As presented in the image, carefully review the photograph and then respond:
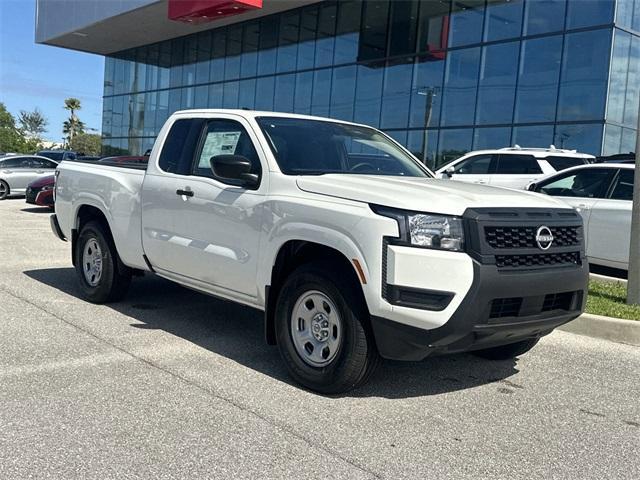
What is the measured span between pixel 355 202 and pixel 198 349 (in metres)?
2.01

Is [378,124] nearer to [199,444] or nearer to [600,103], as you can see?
[600,103]

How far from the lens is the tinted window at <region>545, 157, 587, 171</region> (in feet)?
44.3

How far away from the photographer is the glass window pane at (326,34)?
24.5 metres

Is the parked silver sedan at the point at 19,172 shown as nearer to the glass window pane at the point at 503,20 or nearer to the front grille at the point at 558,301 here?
the glass window pane at the point at 503,20

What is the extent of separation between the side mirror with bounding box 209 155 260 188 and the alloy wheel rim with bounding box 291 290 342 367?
1.00 m

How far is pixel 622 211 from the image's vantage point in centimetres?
873

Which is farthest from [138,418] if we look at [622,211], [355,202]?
[622,211]

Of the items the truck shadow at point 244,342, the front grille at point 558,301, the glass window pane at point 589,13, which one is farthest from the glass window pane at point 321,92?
the front grille at point 558,301

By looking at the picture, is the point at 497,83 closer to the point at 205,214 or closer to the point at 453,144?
the point at 453,144

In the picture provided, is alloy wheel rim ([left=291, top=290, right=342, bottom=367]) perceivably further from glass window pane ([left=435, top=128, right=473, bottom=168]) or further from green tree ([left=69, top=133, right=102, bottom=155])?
green tree ([left=69, top=133, right=102, bottom=155])

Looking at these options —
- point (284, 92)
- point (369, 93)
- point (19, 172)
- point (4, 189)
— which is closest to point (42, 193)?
point (4, 189)

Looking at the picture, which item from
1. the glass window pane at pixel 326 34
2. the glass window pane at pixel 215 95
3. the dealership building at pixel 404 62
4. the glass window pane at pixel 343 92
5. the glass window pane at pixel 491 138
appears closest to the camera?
the dealership building at pixel 404 62

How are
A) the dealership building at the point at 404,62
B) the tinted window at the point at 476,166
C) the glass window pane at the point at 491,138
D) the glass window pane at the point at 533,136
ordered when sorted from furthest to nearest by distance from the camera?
the glass window pane at the point at 491,138 → the glass window pane at the point at 533,136 → the dealership building at the point at 404,62 → the tinted window at the point at 476,166

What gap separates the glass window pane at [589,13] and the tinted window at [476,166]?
5.31 metres
